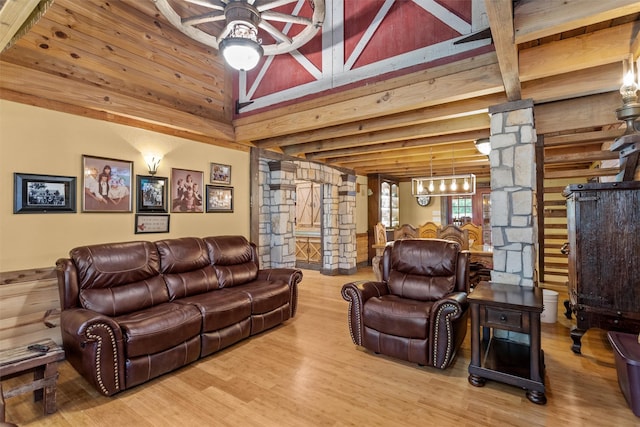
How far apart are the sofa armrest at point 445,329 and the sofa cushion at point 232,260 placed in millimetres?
2321

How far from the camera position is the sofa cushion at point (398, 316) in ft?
8.99

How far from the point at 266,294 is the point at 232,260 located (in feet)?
2.33

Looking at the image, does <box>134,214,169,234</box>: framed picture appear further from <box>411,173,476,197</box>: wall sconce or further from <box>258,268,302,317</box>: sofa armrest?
<box>411,173,476,197</box>: wall sconce

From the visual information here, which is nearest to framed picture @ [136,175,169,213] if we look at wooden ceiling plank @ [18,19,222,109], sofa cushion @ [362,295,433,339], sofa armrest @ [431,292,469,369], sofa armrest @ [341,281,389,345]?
wooden ceiling plank @ [18,19,222,109]

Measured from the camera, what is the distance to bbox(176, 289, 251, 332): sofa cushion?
2.97 meters

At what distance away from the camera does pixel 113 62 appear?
3.48m

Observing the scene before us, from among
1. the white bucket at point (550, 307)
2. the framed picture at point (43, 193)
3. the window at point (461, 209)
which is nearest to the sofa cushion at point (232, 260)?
the framed picture at point (43, 193)

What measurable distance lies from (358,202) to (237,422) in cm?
631

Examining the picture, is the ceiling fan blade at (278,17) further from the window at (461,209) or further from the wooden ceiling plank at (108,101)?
the window at (461,209)

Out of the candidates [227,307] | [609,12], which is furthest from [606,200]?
[227,307]

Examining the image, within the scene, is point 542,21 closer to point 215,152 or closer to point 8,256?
point 215,152

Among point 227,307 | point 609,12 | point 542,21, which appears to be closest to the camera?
point 609,12

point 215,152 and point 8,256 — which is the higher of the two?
point 215,152

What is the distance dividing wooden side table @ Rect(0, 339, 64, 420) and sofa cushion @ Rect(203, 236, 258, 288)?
171cm
